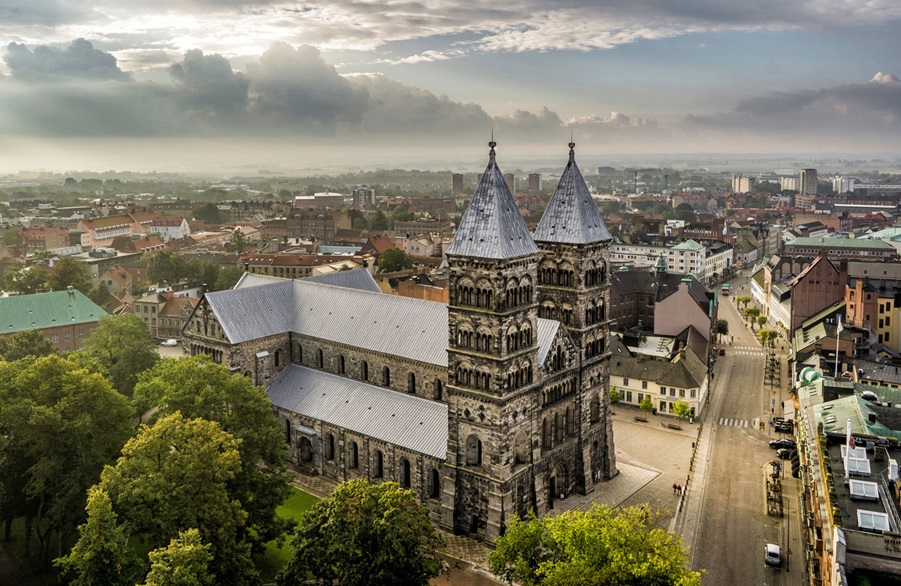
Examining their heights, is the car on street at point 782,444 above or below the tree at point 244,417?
below

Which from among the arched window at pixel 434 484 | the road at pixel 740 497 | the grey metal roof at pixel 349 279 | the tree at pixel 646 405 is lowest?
the road at pixel 740 497

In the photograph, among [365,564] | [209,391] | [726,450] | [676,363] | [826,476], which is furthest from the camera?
[676,363]

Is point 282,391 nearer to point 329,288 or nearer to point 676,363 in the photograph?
point 329,288

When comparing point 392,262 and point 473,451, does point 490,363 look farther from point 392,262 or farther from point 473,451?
point 392,262

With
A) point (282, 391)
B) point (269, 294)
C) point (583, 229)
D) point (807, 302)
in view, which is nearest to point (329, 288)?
point (269, 294)

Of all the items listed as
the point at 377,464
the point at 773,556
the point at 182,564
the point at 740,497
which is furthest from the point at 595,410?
the point at 182,564

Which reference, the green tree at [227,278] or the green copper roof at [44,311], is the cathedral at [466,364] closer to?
the green copper roof at [44,311]

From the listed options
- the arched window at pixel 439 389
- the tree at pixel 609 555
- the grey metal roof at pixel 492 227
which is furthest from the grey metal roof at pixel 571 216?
the tree at pixel 609 555
